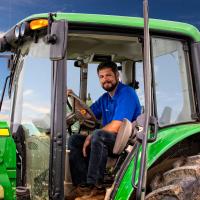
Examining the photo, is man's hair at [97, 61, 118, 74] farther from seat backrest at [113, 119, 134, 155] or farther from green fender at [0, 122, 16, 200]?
green fender at [0, 122, 16, 200]

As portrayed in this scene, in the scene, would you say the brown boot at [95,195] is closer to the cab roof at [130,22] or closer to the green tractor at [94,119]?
the green tractor at [94,119]

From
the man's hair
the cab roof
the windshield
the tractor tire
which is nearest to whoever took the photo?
the tractor tire

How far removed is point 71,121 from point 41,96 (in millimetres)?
514

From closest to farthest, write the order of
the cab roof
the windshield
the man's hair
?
the cab roof
the windshield
the man's hair

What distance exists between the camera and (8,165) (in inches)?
161

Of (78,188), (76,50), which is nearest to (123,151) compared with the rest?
(78,188)

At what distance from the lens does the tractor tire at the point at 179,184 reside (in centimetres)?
379

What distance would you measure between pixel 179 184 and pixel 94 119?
122cm

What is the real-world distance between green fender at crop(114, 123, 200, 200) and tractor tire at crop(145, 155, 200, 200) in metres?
0.20

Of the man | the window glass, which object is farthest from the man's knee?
the window glass

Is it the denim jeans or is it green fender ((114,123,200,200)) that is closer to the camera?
green fender ((114,123,200,200))

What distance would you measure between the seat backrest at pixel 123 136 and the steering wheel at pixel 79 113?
586mm

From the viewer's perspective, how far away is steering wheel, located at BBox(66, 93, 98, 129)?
454cm

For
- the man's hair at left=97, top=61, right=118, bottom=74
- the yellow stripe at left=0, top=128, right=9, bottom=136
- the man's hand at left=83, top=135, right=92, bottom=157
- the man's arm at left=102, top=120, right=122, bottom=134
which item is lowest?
the man's hand at left=83, top=135, right=92, bottom=157
